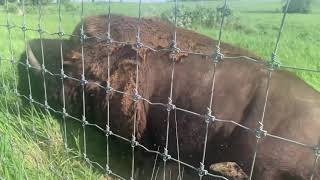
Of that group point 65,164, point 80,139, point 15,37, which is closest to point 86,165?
point 65,164

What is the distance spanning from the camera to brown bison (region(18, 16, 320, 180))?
3041mm

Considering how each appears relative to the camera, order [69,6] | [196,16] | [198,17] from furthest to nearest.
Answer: [198,17]
[196,16]
[69,6]

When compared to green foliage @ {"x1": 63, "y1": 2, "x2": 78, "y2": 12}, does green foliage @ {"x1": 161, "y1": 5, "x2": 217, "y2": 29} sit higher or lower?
lower

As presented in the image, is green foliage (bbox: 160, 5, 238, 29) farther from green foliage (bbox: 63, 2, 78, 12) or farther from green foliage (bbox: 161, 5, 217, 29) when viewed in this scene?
green foliage (bbox: 63, 2, 78, 12)

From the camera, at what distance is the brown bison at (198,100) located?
3041 mm

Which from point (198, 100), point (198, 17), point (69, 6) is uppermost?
point (69, 6)

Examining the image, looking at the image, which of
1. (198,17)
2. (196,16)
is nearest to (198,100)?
(196,16)

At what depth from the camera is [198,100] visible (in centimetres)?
348

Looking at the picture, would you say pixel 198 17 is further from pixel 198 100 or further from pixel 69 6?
pixel 198 100

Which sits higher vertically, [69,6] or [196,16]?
[69,6]

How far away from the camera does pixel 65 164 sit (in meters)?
3.59

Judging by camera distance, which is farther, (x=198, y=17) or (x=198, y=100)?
(x=198, y=17)

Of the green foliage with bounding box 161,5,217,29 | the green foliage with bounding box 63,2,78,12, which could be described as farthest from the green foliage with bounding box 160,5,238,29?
the green foliage with bounding box 63,2,78,12

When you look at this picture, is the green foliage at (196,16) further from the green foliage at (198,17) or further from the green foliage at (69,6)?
the green foliage at (69,6)
